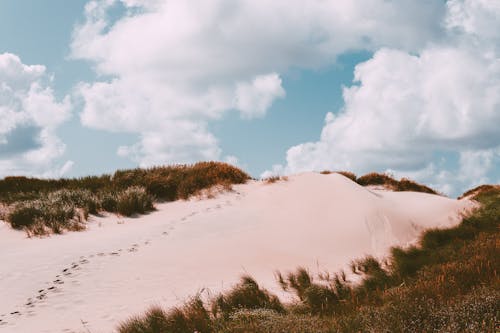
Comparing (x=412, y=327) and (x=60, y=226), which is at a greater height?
(x=60, y=226)

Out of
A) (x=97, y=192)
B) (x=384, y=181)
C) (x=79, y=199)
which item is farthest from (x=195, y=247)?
(x=384, y=181)

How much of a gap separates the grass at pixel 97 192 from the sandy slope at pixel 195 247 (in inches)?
19.2

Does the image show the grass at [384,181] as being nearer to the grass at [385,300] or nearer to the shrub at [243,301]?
the grass at [385,300]

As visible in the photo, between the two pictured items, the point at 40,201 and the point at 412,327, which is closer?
the point at 412,327

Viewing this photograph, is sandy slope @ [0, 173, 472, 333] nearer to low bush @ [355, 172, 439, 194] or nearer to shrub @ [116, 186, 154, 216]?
shrub @ [116, 186, 154, 216]

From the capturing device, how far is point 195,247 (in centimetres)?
964

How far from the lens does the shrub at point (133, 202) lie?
12523 mm

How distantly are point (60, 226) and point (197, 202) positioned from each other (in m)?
4.04

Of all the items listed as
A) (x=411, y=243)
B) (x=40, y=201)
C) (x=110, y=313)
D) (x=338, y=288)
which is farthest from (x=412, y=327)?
(x=40, y=201)

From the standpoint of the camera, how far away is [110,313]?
245 inches

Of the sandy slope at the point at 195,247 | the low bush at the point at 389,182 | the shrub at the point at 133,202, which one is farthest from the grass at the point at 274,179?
the low bush at the point at 389,182

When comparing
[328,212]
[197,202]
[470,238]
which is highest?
[197,202]

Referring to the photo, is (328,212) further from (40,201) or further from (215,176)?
(40,201)

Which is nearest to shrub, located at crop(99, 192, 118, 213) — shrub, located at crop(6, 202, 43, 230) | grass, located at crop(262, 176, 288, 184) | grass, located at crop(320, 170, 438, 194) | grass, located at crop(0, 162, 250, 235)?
grass, located at crop(0, 162, 250, 235)
